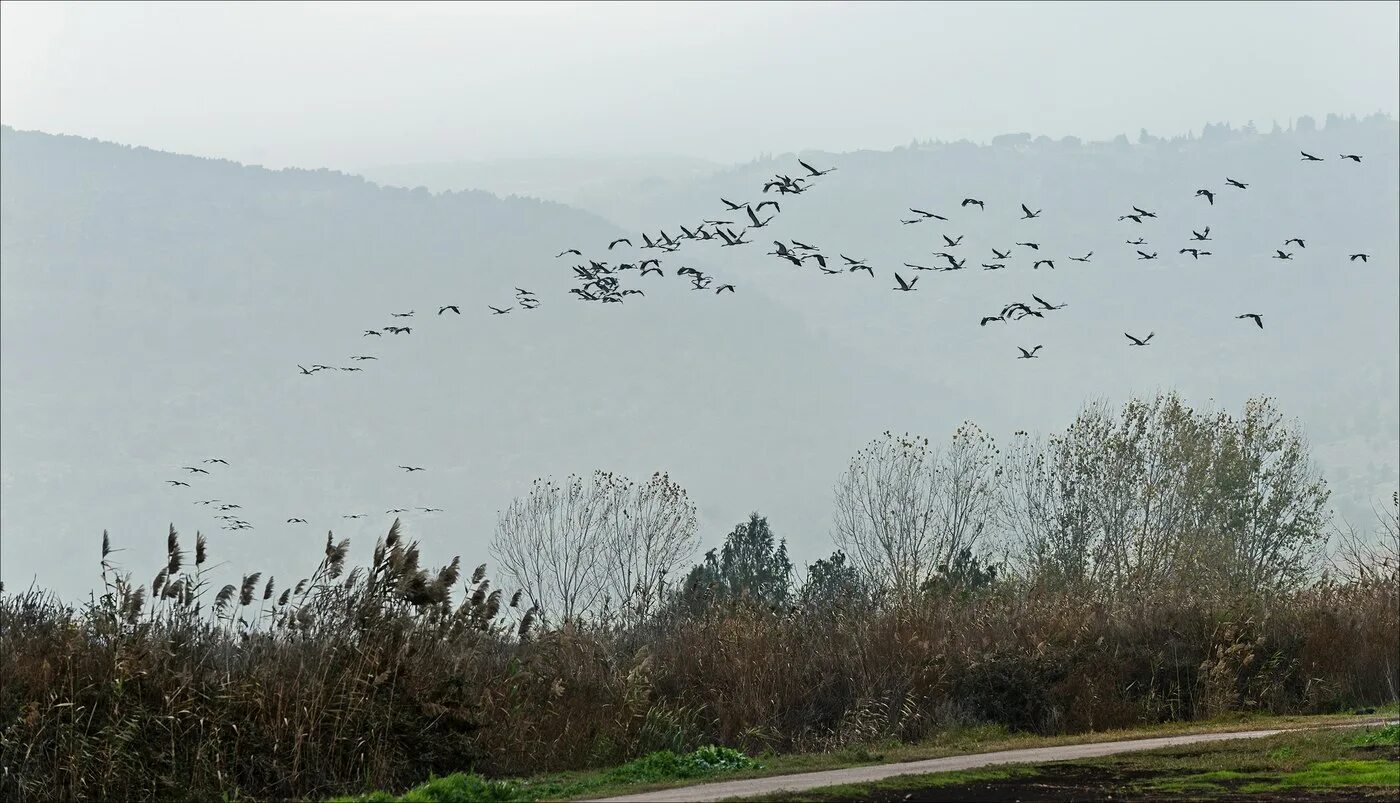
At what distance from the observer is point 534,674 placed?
21.0 m

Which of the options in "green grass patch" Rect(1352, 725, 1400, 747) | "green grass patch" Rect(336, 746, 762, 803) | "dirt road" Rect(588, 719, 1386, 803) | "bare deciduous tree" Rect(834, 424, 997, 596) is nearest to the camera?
"green grass patch" Rect(336, 746, 762, 803)

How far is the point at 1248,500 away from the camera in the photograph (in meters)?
54.5

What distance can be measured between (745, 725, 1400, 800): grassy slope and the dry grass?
495 cm

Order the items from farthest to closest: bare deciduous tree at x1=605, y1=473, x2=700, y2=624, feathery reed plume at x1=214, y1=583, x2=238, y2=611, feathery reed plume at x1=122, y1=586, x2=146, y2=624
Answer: bare deciduous tree at x1=605, y1=473, x2=700, y2=624
feathery reed plume at x1=214, y1=583, x2=238, y2=611
feathery reed plume at x1=122, y1=586, x2=146, y2=624

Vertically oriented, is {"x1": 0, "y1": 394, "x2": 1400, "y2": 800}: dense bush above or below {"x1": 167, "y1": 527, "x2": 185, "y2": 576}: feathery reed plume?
below

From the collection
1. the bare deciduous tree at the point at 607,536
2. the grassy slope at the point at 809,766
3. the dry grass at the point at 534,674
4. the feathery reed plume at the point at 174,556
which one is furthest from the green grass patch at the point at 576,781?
the bare deciduous tree at the point at 607,536

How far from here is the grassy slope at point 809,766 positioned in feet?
45.3

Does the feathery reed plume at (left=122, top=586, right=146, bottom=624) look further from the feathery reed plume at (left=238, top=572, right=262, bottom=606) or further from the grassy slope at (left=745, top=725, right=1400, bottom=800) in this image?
the grassy slope at (left=745, top=725, right=1400, bottom=800)

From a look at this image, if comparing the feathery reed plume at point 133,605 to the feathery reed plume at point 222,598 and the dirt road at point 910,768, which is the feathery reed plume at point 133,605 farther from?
Result: the dirt road at point 910,768

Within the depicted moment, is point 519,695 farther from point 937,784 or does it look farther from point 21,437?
point 21,437

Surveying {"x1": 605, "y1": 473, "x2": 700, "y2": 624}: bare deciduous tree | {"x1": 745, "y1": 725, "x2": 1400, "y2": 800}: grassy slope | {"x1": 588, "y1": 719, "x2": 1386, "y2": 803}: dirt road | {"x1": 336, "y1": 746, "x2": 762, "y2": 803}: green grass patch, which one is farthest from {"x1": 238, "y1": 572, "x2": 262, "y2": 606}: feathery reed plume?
{"x1": 605, "y1": 473, "x2": 700, "y2": 624}: bare deciduous tree

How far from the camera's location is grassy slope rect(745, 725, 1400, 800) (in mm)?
14555

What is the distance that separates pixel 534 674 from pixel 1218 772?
362 inches

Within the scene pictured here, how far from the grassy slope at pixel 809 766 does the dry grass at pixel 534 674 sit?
84cm
